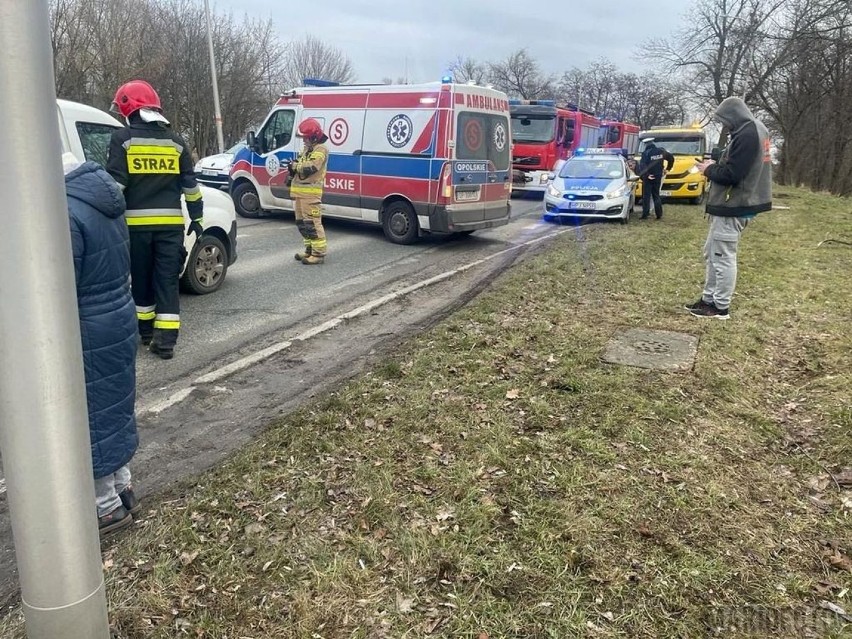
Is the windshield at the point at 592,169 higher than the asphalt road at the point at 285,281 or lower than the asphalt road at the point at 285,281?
higher

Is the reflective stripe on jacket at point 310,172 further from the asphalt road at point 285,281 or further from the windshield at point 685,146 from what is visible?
the windshield at point 685,146

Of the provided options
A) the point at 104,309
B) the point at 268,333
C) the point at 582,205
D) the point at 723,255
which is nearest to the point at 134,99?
the point at 268,333

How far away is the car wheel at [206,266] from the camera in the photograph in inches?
267

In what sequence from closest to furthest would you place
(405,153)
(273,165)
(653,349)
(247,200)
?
(653,349)
(405,153)
(273,165)
(247,200)

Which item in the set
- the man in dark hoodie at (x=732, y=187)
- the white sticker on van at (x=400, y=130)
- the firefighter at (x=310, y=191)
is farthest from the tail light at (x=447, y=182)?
the man in dark hoodie at (x=732, y=187)

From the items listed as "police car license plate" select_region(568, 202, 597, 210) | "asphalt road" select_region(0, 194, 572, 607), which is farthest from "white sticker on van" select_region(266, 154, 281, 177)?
"police car license plate" select_region(568, 202, 597, 210)

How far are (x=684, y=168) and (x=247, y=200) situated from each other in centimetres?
1244

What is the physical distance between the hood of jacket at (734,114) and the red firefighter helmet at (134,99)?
4824 mm

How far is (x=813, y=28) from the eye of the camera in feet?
70.5

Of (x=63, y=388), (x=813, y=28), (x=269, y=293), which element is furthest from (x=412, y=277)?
(x=813, y=28)

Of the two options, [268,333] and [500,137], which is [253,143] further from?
[268,333]

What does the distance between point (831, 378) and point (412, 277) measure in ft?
16.7

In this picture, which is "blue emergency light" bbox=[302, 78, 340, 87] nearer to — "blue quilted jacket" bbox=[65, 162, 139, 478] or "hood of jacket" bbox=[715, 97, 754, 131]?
"hood of jacket" bbox=[715, 97, 754, 131]

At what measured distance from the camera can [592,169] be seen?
47.8ft
